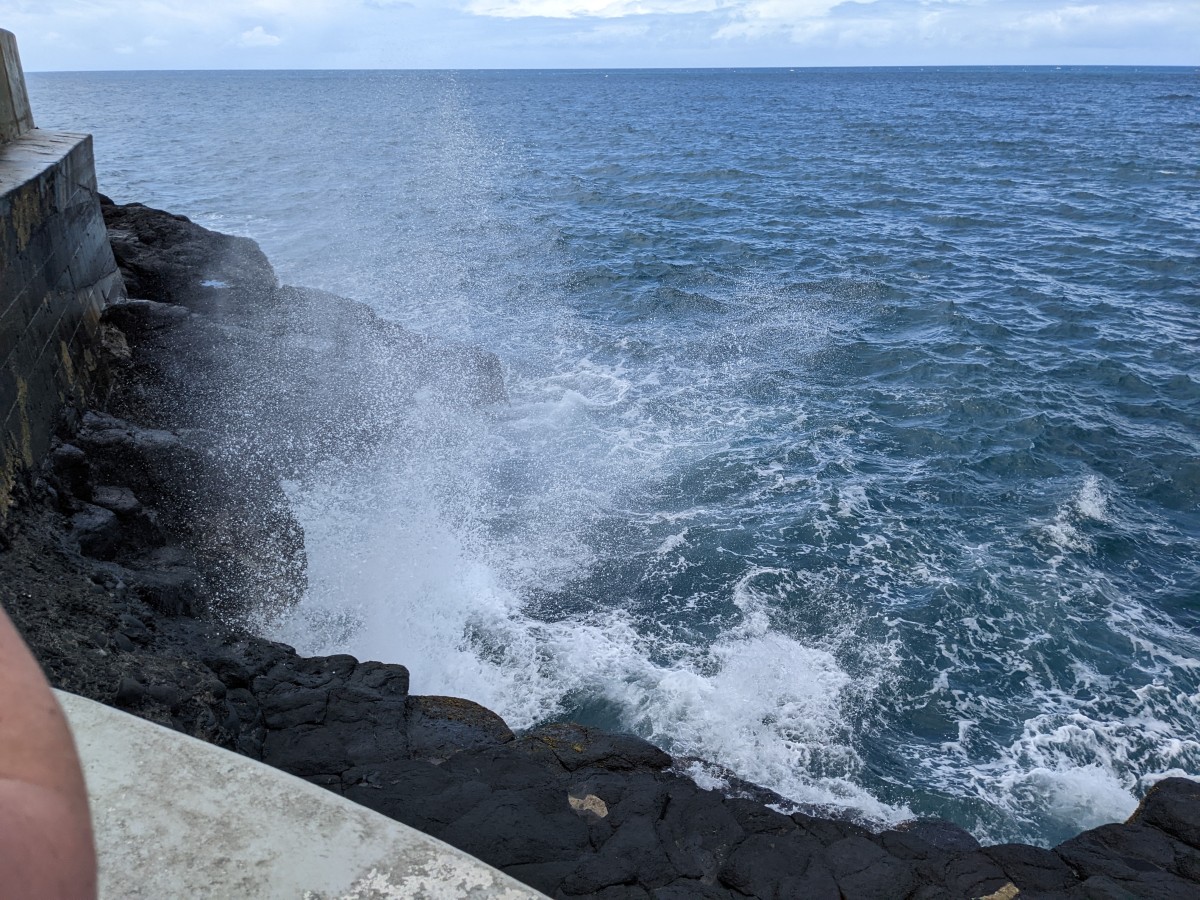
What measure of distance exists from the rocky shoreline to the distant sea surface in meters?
0.70

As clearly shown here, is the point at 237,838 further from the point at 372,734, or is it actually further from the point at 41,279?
the point at 41,279

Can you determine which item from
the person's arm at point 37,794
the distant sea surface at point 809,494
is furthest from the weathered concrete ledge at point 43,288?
the person's arm at point 37,794

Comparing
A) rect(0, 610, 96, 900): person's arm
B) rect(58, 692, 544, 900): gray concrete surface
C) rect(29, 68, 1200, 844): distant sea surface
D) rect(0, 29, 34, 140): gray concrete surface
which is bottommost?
rect(29, 68, 1200, 844): distant sea surface

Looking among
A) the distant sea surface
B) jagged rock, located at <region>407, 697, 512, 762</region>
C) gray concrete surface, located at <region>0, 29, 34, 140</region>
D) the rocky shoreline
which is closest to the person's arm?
the rocky shoreline

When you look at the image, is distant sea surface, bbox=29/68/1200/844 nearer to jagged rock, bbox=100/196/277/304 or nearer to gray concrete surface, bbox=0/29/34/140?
jagged rock, bbox=100/196/277/304

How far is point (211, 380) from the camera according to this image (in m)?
10.8

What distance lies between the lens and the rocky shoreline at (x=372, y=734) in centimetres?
517

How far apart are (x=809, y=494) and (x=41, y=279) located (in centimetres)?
878

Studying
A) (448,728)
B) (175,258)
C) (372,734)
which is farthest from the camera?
(175,258)

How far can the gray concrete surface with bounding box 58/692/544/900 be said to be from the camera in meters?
2.81

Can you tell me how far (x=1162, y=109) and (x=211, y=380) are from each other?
233 feet

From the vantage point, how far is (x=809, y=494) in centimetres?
1101

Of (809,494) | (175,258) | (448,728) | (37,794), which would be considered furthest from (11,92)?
(37,794)

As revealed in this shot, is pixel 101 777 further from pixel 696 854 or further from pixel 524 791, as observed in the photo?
pixel 696 854
